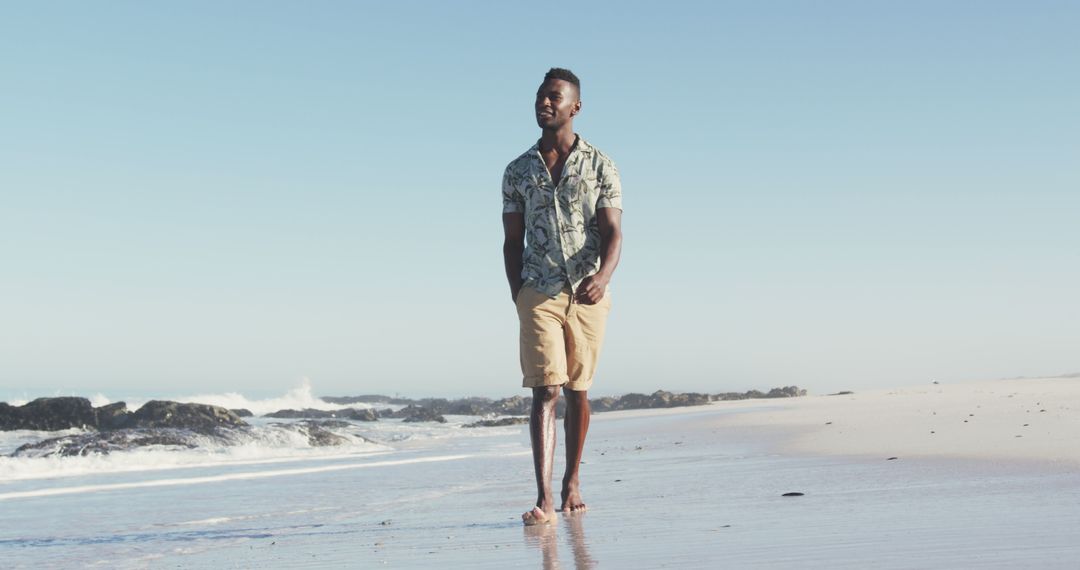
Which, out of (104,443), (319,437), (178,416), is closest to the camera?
(104,443)

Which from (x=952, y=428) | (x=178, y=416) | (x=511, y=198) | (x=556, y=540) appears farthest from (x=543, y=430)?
(x=178, y=416)

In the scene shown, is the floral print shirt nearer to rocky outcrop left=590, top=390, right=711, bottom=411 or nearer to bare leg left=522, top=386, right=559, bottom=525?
bare leg left=522, top=386, right=559, bottom=525

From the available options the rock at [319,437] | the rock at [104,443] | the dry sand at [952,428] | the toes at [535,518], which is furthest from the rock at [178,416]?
the toes at [535,518]

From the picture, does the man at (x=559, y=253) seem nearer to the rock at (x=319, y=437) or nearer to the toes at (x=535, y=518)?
the toes at (x=535, y=518)

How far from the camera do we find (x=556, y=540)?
403cm

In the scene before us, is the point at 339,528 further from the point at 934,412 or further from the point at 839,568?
the point at 934,412

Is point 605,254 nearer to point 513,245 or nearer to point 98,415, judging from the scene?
point 513,245

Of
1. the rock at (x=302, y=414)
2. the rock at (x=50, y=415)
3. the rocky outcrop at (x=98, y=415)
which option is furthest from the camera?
the rock at (x=302, y=414)

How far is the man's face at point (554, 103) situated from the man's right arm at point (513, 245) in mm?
479

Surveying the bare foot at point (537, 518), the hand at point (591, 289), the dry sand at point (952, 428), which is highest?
the hand at point (591, 289)

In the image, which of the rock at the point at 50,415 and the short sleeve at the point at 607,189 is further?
the rock at the point at 50,415

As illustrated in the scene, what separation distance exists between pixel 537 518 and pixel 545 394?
24.2 inches

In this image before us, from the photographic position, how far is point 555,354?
4988mm

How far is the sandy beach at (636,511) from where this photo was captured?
11.4 feet
